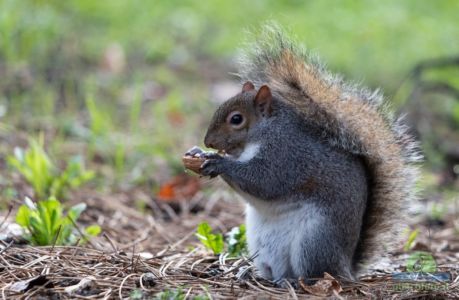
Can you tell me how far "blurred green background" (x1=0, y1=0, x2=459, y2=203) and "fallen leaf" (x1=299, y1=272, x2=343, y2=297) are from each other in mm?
937

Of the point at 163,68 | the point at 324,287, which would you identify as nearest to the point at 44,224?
the point at 324,287

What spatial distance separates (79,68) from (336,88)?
388cm

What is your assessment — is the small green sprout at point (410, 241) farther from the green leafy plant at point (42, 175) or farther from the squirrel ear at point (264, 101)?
the green leafy plant at point (42, 175)

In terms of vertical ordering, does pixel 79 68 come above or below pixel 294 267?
above

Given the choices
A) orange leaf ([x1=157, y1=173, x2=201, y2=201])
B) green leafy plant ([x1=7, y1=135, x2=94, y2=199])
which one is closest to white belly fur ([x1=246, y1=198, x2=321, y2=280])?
green leafy plant ([x1=7, y1=135, x2=94, y2=199])

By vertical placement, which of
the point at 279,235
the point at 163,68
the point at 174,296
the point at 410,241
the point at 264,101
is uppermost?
the point at 163,68

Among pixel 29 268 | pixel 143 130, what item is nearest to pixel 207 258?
pixel 29 268

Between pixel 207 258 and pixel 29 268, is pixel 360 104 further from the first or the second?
pixel 29 268

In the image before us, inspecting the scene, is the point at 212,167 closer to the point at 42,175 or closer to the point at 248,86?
the point at 248,86

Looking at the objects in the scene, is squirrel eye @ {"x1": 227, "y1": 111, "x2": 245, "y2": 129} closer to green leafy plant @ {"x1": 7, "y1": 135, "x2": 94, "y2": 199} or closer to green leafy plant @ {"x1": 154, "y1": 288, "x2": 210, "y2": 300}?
green leafy plant @ {"x1": 154, "y1": 288, "x2": 210, "y2": 300}

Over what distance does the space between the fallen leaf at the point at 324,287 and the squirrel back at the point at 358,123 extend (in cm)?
27

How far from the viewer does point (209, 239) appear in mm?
2988

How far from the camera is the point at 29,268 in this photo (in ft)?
8.62

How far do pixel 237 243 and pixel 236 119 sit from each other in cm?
50
